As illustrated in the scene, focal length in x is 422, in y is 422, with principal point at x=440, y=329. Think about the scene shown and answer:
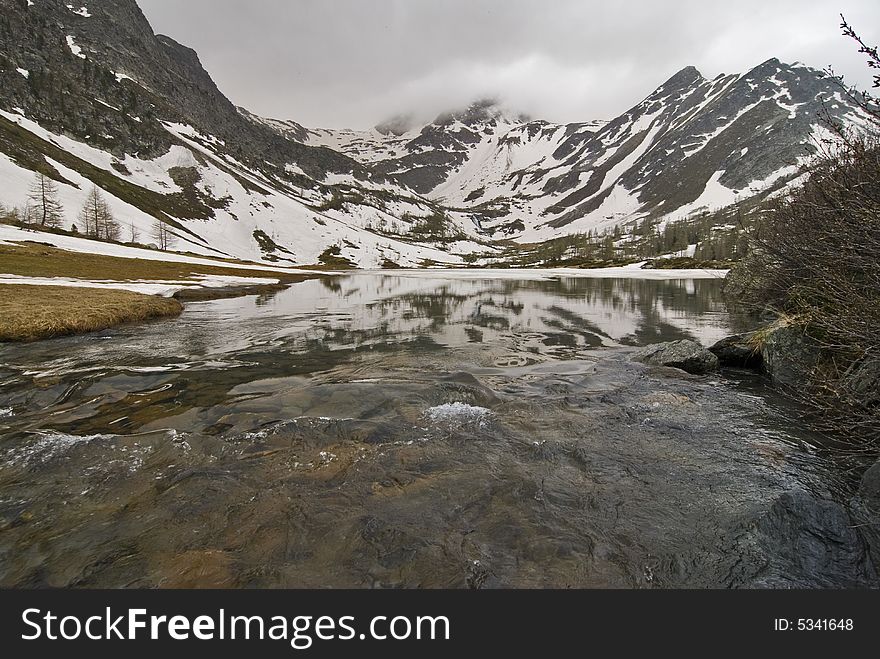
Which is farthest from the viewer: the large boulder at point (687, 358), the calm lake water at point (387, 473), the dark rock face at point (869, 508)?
the large boulder at point (687, 358)

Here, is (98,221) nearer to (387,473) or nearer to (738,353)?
(387,473)

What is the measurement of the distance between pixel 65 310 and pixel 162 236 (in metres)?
A: 119

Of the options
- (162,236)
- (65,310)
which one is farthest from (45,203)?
(65,310)

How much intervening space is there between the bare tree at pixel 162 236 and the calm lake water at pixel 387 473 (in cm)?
12450

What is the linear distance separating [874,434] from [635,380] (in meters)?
6.37

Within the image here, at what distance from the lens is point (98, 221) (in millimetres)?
110938

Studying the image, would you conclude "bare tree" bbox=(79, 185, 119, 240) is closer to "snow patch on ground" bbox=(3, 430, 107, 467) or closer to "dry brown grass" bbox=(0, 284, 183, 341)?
"dry brown grass" bbox=(0, 284, 183, 341)

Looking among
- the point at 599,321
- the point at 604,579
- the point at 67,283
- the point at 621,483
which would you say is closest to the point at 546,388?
the point at 621,483

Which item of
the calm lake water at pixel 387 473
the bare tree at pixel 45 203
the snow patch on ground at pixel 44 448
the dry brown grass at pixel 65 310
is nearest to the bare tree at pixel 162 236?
the bare tree at pixel 45 203

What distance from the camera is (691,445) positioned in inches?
384

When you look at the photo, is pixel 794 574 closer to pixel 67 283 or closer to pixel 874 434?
pixel 874 434

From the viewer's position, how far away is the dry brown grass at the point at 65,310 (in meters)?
21.3

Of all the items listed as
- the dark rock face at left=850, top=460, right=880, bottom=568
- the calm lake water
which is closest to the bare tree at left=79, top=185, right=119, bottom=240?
the calm lake water

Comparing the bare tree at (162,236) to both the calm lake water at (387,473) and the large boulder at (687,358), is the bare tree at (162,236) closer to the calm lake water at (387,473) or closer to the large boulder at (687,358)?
the calm lake water at (387,473)
